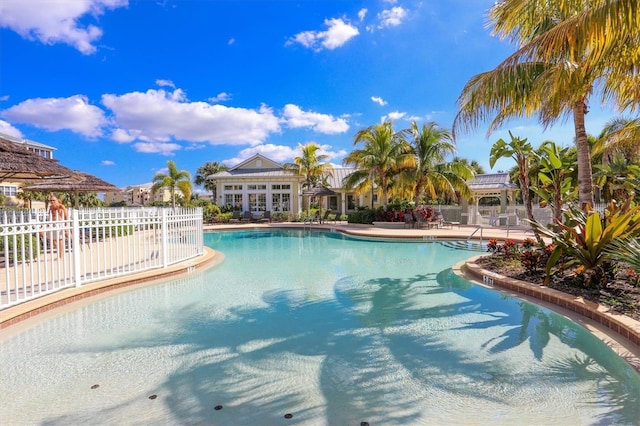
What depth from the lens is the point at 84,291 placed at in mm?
5715

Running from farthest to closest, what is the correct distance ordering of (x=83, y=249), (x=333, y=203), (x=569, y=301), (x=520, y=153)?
(x=333, y=203) → (x=520, y=153) → (x=83, y=249) → (x=569, y=301)

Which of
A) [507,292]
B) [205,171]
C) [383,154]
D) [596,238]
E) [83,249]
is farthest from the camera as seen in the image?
[205,171]

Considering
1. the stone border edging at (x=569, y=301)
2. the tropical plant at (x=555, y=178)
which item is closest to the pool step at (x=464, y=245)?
the tropical plant at (x=555, y=178)

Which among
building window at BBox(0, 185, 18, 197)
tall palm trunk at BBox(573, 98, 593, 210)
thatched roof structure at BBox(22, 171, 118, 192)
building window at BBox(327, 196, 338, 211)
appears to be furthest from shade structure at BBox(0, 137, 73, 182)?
building window at BBox(0, 185, 18, 197)

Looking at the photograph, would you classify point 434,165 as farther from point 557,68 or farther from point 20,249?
point 20,249

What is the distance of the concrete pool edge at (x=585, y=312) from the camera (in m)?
3.52

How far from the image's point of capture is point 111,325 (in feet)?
15.1

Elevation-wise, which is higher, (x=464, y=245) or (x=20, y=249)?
(x=20, y=249)

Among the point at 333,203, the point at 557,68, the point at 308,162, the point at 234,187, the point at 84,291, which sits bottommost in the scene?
the point at 84,291

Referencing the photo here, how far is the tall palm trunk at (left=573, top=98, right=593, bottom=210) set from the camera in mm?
6539

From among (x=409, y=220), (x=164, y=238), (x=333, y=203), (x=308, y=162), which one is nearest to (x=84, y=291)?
(x=164, y=238)

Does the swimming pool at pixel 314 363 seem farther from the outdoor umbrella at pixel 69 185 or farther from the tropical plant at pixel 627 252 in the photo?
the outdoor umbrella at pixel 69 185

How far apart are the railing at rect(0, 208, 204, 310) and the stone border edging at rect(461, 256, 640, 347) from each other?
7.14 metres

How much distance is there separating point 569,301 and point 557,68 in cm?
364
